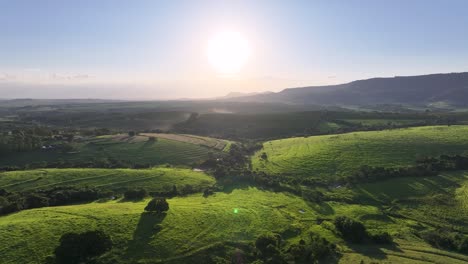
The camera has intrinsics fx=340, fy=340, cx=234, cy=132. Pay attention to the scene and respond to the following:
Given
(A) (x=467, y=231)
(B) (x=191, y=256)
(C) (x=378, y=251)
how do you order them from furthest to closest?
(A) (x=467, y=231) → (C) (x=378, y=251) → (B) (x=191, y=256)

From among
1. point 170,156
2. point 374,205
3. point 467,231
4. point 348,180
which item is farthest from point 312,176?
point 170,156

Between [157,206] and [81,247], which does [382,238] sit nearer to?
[157,206]

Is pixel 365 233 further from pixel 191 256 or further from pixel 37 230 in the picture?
pixel 37 230

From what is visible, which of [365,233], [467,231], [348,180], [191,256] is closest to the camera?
[191,256]

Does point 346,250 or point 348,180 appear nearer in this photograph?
point 346,250

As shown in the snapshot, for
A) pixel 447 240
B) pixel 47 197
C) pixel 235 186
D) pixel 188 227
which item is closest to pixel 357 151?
pixel 235 186

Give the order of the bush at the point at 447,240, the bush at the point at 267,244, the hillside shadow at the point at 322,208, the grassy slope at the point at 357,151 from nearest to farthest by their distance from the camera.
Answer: the bush at the point at 267,244 < the bush at the point at 447,240 < the hillside shadow at the point at 322,208 < the grassy slope at the point at 357,151

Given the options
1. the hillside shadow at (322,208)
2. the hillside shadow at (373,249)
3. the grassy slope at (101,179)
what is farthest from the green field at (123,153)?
the hillside shadow at (373,249)

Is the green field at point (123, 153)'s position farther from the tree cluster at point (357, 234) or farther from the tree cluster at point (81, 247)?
the tree cluster at point (357, 234)
